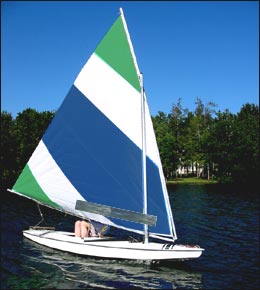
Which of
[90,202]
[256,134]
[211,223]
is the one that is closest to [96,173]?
[90,202]

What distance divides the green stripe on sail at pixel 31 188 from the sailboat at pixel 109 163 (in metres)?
0.06

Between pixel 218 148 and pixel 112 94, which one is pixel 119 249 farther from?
pixel 218 148

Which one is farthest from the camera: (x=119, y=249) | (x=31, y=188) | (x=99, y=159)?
(x=31, y=188)

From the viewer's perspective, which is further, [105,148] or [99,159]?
[99,159]

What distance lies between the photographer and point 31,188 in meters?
22.4

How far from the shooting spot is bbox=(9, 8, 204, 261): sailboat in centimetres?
1961

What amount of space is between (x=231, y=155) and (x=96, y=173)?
266 feet

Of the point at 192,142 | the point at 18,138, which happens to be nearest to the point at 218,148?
the point at 192,142

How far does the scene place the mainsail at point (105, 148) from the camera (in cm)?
1980

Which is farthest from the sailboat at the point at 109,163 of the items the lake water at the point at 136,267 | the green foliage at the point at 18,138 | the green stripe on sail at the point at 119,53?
the green foliage at the point at 18,138

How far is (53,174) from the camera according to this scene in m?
21.7

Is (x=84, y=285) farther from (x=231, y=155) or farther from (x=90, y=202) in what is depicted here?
(x=231, y=155)

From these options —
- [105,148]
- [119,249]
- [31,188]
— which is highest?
[105,148]

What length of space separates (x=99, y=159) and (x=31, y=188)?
495 cm
